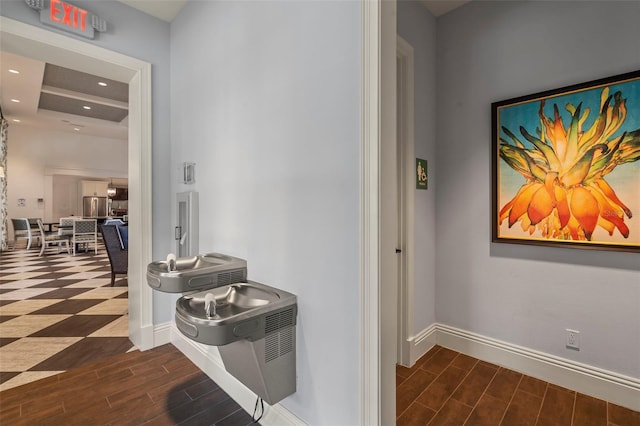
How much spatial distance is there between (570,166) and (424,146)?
1.01 m

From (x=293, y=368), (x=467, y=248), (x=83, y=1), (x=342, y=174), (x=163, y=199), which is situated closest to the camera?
(x=342, y=174)

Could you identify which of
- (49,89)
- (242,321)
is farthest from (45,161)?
(242,321)

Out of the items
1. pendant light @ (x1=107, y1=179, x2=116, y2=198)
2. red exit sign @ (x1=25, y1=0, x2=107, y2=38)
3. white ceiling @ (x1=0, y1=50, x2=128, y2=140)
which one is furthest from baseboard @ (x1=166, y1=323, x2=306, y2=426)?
pendant light @ (x1=107, y1=179, x2=116, y2=198)

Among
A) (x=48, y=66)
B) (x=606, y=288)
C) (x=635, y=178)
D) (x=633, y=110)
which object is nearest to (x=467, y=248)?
(x=606, y=288)

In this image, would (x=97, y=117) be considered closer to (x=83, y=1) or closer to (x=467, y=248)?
(x=83, y=1)

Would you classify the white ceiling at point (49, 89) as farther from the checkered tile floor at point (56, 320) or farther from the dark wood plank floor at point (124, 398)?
the dark wood plank floor at point (124, 398)

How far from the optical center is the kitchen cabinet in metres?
11.2

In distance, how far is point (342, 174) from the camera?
136cm

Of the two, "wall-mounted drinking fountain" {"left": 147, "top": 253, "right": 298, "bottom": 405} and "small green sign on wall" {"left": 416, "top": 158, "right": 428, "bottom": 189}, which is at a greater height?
"small green sign on wall" {"left": 416, "top": 158, "right": 428, "bottom": 189}

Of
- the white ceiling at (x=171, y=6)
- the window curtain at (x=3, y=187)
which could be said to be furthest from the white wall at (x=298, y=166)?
the window curtain at (x=3, y=187)

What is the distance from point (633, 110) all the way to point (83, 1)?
12.9 feet

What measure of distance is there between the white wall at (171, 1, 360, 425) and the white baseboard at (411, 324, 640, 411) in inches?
49.9

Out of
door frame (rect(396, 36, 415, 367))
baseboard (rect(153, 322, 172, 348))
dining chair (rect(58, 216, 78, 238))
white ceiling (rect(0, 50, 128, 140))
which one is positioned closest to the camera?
door frame (rect(396, 36, 415, 367))

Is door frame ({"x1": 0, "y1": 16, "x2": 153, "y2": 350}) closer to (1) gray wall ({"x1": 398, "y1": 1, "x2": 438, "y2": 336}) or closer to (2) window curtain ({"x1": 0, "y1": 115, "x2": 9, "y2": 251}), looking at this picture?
(1) gray wall ({"x1": 398, "y1": 1, "x2": 438, "y2": 336})
